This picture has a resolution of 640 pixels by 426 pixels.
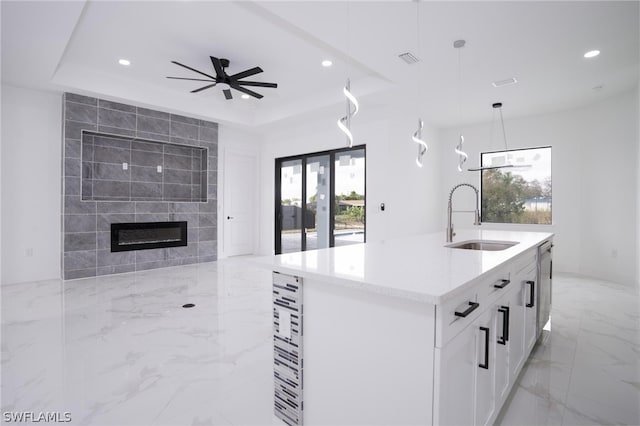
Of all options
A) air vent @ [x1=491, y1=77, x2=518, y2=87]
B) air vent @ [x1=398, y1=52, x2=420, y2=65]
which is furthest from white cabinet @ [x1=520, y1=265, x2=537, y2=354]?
air vent @ [x1=491, y1=77, x2=518, y2=87]

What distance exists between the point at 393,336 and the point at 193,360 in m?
1.80

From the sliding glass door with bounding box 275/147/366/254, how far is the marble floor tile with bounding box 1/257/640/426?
2582mm

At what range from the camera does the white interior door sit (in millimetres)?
7176

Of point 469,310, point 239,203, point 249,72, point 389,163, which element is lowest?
point 469,310

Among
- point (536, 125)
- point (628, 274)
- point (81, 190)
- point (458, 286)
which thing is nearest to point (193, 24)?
point (81, 190)

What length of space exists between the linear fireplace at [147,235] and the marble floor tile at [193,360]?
55.6 inches

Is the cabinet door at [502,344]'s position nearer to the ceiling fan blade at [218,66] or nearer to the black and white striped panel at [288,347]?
the black and white striped panel at [288,347]

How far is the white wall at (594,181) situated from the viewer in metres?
4.92

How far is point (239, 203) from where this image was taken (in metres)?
7.42

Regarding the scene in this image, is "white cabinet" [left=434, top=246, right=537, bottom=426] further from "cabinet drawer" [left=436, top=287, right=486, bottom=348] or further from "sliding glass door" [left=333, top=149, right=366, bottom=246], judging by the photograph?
"sliding glass door" [left=333, top=149, right=366, bottom=246]

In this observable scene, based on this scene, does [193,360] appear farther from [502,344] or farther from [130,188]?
[130,188]

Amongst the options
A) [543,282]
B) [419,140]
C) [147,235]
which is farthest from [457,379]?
[147,235]

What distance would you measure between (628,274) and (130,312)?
6.78 m

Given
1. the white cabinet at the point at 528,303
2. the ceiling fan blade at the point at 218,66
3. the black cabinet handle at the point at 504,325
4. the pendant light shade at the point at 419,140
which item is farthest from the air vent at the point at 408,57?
the black cabinet handle at the point at 504,325
